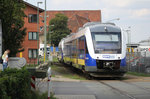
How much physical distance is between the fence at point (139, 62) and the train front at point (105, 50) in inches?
255

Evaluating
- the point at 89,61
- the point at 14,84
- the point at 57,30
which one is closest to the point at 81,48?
the point at 89,61

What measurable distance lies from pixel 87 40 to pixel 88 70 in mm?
1877

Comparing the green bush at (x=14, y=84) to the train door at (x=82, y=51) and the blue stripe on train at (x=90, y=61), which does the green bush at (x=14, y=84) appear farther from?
the train door at (x=82, y=51)

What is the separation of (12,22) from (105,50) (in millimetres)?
5898

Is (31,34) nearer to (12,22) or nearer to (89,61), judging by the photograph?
(89,61)

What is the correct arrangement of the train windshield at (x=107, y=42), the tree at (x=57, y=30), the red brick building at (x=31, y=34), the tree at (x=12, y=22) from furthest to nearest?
1. the tree at (x=57, y=30)
2. the red brick building at (x=31, y=34)
3. the train windshield at (x=107, y=42)
4. the tree at (x=12, y=22)

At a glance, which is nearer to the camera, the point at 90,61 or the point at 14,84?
the point at 14,84

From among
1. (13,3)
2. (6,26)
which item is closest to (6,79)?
(13,3)

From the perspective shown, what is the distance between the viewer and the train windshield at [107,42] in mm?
18188

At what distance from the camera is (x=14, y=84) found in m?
6.82

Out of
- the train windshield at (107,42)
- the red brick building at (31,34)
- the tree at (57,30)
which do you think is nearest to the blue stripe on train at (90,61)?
the train windshield at (107,42)

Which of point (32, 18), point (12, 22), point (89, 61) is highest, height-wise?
point (32, 18)

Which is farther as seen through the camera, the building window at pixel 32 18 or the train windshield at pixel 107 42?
the building window at pixel 32 18

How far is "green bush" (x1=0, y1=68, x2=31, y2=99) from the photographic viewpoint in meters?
6.21
